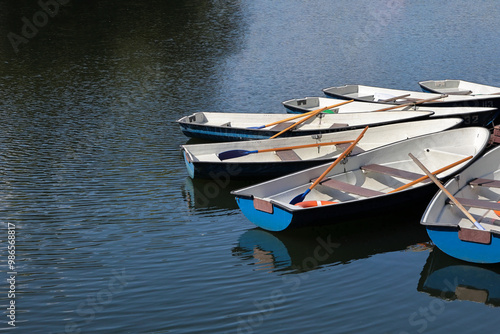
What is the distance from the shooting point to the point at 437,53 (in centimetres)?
2820

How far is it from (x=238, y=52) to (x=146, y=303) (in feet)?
68.5

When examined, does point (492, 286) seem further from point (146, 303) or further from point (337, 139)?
point (337, 139)

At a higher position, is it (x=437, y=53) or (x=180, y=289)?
(x=437, y=53)

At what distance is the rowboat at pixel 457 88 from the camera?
807 inches

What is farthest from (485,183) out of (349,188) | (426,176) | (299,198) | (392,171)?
(299,198)

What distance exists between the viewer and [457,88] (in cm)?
2172

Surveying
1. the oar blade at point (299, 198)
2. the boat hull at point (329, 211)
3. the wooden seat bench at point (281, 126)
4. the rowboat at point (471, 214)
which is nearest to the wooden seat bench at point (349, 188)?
the boat hull at point (329, 211)

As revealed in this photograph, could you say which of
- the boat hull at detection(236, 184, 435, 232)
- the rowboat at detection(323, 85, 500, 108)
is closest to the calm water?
the boat hull at detection(236, 184, 435, 232)

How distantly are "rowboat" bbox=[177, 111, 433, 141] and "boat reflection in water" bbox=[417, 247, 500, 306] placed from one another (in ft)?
20.3

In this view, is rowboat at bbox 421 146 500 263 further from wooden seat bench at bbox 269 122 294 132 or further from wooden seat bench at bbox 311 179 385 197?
wooden seat bench at bbox 269 122 294 132

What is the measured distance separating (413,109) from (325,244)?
7517mm

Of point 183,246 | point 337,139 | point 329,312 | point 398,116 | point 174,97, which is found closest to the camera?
point 329,312

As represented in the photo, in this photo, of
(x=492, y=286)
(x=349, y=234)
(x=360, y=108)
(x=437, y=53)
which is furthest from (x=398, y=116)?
(x=437, y=53)

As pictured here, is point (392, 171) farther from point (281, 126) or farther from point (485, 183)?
point (281, 126)
